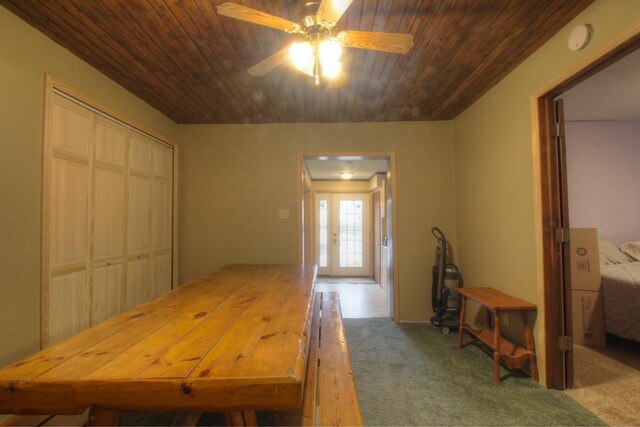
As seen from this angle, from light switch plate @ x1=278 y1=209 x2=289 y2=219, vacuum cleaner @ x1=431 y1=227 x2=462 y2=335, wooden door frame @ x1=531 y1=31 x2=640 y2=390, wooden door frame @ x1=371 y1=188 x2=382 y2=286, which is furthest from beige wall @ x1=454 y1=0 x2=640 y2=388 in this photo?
wooden door frame @ x1=371 y1=188 x2=382 y2=286

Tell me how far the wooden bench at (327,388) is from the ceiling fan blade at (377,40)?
1.74m

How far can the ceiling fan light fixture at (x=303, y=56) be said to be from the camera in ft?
5.31

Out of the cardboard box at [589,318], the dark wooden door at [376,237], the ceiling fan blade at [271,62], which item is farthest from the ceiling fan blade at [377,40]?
the dark wooden door at [376,237]

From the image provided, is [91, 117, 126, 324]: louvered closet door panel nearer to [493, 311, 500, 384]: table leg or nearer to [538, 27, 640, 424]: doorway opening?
[493, 311, 500, 384]: table leg

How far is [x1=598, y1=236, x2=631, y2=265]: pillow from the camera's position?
10.3ft

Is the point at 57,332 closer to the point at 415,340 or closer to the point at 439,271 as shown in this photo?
the point at 415,340

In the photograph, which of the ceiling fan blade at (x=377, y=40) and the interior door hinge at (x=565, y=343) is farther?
the interior door hinge at (x=565, y=343)

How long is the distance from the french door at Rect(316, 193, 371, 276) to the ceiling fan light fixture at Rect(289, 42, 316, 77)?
519 cm

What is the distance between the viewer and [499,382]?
213 centimetres

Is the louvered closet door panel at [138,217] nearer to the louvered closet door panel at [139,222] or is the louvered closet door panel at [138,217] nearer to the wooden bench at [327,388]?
the louvered closet door panel at [139,222]

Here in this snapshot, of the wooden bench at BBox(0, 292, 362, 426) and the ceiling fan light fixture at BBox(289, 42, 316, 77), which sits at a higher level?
the ceiling fan light fixture at BBox(289, 42, 316, 77)

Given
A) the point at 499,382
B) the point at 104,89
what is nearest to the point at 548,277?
the point at 499,382

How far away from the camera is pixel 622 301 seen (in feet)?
8.53

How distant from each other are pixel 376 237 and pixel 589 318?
3845 mm
